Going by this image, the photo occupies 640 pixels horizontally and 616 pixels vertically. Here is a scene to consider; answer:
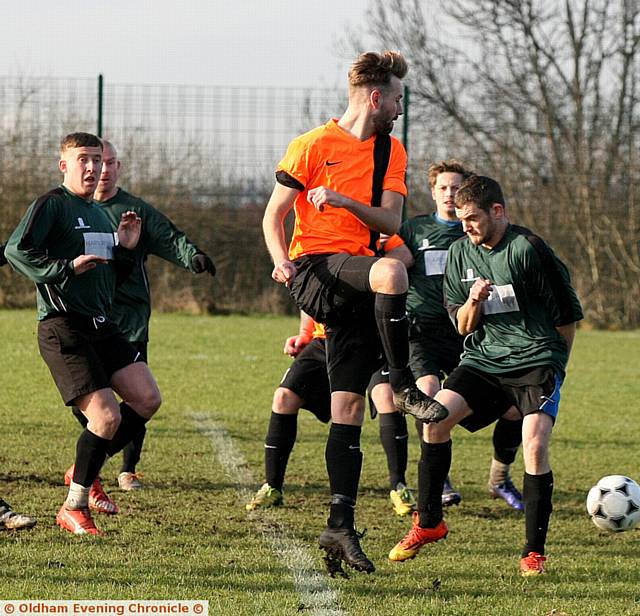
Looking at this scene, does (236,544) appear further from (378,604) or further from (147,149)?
(147,149)

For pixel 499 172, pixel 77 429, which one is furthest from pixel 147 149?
pixel 77 429

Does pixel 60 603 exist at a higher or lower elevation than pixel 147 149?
lower

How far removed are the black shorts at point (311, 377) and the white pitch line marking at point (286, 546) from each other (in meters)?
0.67

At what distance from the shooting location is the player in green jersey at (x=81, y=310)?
565 centimetres

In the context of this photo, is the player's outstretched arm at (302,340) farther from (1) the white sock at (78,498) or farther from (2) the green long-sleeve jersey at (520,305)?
(1) the white sock at (78,498)

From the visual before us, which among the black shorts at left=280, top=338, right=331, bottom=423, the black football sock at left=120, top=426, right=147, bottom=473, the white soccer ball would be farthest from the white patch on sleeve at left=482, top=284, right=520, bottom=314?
the black football sock at left=120, top=426, right=147, bottom=473

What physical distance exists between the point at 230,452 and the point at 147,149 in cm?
989

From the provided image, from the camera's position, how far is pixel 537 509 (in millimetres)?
5266

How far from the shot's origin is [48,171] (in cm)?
1730

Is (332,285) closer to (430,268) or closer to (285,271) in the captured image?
(285,271)

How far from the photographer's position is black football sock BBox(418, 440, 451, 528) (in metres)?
5.48

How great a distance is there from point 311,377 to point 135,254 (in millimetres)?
1330

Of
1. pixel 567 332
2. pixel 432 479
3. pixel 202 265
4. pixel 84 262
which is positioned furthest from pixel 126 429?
pixel 567 332

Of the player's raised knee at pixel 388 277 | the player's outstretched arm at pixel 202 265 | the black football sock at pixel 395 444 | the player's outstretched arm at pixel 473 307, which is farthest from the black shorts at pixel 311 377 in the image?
the player's raised knee at pixel 388 277
